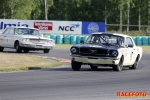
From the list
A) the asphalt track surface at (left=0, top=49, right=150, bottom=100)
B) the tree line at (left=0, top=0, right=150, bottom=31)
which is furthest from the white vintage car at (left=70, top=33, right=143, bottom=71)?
the tree line at (left=0, top=0, right=150, bottom=31)

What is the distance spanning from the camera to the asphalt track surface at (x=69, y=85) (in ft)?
40.1

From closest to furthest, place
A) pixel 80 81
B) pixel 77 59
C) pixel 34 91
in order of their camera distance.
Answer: pixel 34 91 → pixel 80 81 → pixel 77 59

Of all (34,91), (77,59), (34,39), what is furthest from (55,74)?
(34,39)

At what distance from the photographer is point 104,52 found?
61.0 ft

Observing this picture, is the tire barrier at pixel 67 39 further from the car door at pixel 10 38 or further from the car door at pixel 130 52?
the car door at pixel 130 52

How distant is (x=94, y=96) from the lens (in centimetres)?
1227

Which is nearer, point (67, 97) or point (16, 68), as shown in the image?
point (67, 97)

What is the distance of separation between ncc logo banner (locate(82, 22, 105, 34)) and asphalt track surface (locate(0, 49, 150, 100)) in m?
29.6

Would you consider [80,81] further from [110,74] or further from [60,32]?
[60,32]

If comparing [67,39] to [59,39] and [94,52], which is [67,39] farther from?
[94,52]

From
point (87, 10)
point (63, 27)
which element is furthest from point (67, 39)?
point (87, 10)

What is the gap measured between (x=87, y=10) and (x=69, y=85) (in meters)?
68.9

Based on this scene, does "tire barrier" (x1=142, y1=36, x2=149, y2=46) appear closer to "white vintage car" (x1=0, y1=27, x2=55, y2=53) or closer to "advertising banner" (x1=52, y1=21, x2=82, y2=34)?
"advertising banner" (x1=52, y1=21, x2=82, y2=34)

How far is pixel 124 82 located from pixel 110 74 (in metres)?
2.48
